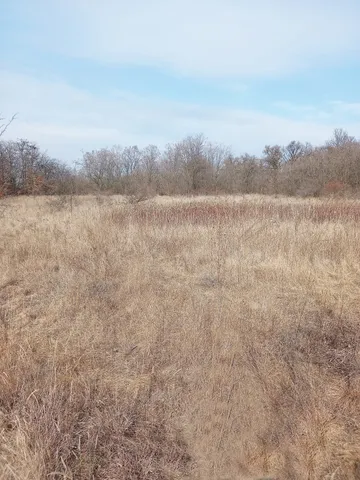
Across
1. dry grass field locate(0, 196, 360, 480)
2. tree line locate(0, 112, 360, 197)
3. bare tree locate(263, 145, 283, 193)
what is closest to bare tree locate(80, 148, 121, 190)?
tree line locate(0, 112, 360, 197)

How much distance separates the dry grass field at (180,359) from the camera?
277 cm

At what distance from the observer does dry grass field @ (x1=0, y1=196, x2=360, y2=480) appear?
2.77 m

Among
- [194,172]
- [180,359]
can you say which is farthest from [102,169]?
[180,359]

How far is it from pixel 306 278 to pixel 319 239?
1527mm

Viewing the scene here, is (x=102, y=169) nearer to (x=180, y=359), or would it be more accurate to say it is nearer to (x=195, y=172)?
(x=195, y=172)

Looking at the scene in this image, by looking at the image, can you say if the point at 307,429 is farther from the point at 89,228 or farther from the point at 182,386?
the point at 89,228

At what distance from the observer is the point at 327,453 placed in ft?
9.38

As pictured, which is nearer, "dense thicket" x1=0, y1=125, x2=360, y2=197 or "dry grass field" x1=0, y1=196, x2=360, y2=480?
"dry grass field" x1=0, y1=196, x2=360, y2=480

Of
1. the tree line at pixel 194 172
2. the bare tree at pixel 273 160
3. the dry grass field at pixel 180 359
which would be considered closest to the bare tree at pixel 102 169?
the tree line at pixel 194 172

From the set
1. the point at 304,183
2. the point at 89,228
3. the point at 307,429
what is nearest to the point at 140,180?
the point at 304,183

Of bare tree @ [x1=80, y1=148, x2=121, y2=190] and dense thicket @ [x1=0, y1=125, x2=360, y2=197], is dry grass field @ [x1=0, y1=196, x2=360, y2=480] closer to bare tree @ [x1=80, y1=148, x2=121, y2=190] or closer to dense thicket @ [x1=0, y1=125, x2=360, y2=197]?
dense thicket @ [x1=0, y1=125, x2=360, y2=197]

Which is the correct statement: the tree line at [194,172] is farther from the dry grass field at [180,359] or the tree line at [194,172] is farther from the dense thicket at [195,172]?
the dry grass field at [180,359]

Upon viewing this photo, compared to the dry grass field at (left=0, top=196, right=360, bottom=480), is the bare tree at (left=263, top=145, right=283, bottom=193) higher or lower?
higher

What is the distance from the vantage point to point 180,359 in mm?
3783
